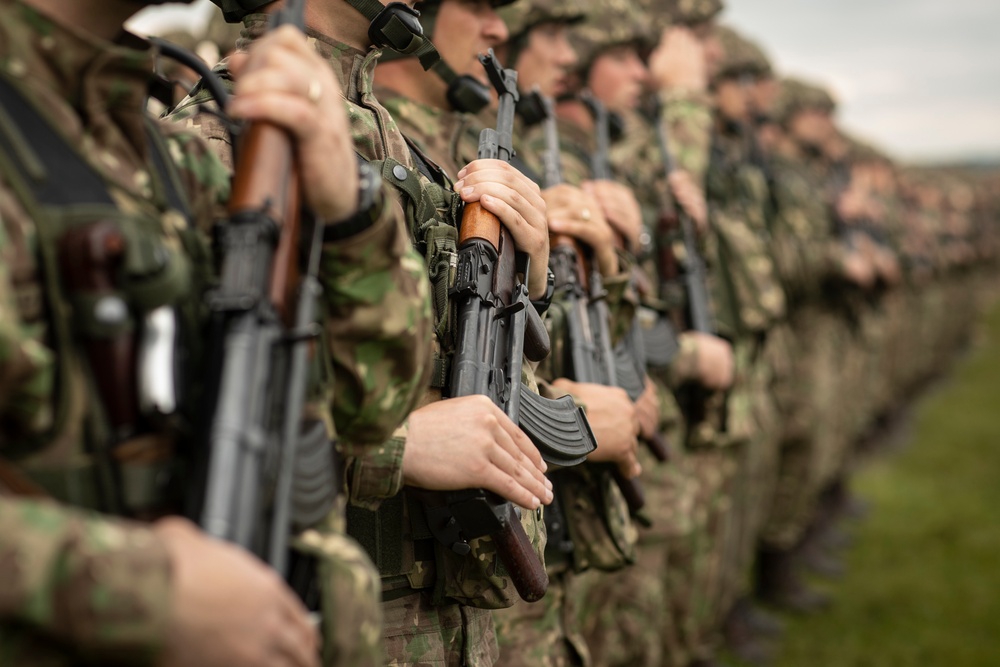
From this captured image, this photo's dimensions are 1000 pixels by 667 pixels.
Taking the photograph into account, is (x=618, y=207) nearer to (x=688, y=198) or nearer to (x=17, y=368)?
(x=688, y=198)

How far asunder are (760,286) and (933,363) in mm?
11208

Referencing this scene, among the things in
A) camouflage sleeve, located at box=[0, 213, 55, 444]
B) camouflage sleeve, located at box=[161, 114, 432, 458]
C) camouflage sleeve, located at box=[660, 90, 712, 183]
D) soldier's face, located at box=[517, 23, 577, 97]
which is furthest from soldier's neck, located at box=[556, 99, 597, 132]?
A: camouflage sleeve, located at box=[0, 213, 55, 444]

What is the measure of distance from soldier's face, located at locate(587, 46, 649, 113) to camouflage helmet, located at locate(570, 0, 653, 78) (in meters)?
0.03

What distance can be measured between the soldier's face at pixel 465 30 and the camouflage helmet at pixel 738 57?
4.22 m

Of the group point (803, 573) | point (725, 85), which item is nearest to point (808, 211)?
point (725, 85)

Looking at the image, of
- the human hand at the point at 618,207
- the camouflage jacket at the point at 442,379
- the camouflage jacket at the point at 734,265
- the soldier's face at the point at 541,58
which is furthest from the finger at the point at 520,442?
the camouflage jacket at the point at 734,265

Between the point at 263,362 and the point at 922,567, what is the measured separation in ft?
23.4

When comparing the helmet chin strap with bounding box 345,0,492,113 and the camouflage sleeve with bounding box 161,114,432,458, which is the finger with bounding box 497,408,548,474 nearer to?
the camouflage sleeve with bounding box 161,114,432,458

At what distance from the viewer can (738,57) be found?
7102 mm

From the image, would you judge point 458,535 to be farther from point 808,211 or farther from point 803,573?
point 808,211

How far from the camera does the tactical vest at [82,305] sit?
1.23 meters

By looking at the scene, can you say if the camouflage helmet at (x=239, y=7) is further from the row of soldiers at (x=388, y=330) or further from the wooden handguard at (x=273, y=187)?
the wooden handguard at (x=273, y=187)

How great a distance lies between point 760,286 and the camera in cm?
548

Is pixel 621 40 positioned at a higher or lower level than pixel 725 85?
lower
